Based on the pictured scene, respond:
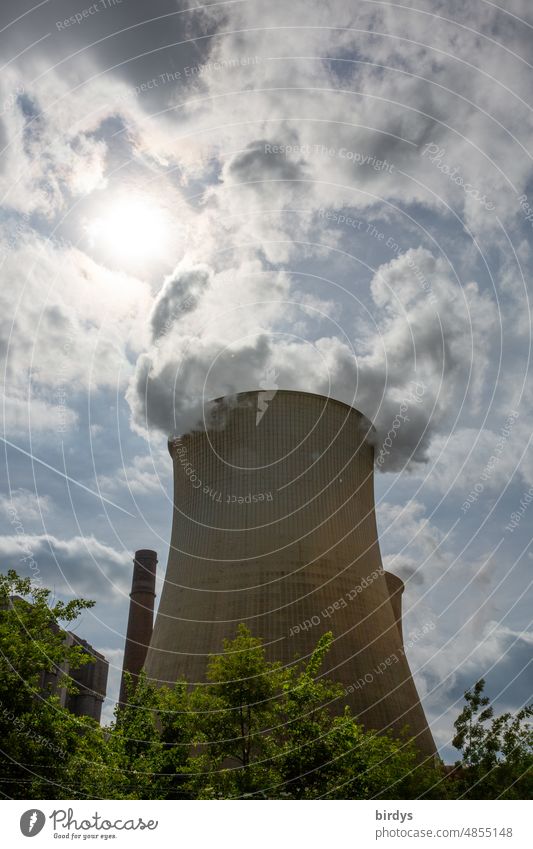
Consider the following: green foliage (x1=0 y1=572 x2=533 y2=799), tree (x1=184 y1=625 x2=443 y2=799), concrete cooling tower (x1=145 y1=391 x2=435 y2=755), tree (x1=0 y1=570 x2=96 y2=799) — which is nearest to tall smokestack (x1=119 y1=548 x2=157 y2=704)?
concrete cooling tower (x1=145 y1=391 x2=435 y2=755)

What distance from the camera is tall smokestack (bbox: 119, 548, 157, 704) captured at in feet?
115

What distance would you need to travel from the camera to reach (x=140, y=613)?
35.6 m

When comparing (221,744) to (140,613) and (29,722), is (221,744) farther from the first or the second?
(140,613)

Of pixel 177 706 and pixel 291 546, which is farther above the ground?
pixel 291 546

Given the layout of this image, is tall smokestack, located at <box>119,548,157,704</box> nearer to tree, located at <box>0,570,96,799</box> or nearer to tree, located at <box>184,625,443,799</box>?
tree, located at <box>184,625,443,799</box>

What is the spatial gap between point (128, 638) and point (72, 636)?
15.3 feet

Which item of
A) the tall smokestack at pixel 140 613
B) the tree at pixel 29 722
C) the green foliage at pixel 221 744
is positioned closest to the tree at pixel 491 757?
the green foliage at pixel 221 744

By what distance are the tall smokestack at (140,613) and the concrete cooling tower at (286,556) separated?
14.7m

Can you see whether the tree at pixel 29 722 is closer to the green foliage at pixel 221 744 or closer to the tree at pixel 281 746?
the green foliage at pixel 221 744

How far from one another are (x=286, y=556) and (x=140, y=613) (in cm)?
1755

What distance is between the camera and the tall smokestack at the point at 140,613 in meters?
34.9

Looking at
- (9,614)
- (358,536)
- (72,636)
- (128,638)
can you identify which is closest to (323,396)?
(358,536)
